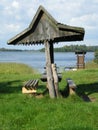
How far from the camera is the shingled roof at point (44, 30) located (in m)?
15.3

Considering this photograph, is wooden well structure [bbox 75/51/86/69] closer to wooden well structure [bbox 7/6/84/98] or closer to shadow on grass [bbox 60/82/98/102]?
shadow on grass [bbox 60/82/98/102]

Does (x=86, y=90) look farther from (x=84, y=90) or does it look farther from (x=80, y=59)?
(x=80, y=59)

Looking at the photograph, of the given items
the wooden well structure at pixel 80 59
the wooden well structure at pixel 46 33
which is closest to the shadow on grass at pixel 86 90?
the wooden well structure at pixel 46 33

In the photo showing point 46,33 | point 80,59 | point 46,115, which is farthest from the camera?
point 80,59

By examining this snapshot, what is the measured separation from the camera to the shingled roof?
1530cm

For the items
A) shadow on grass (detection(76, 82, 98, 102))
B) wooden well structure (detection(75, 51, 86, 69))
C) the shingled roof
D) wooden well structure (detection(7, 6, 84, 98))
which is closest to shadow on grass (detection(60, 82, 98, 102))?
shadow on grass (detection(76, 82, 98, 102))

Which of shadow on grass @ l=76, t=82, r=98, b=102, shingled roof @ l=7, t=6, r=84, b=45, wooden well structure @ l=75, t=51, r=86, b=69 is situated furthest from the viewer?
wooden well structure @ l=75, t=51, r=86, b=69

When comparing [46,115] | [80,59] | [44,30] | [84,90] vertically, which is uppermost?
[44,30]

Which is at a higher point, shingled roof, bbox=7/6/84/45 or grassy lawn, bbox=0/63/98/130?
shingled roof, bbox=7/6/84/45

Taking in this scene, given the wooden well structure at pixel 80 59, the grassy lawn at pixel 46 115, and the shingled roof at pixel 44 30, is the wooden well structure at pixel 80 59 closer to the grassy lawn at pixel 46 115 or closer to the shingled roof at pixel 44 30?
the shingled roof at pixel 44 30

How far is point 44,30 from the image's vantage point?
15.6 m

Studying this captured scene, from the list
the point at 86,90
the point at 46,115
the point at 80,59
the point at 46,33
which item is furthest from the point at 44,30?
the point at 80,59

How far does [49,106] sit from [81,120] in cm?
210

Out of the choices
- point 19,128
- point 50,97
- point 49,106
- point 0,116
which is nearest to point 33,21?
point 50,97
